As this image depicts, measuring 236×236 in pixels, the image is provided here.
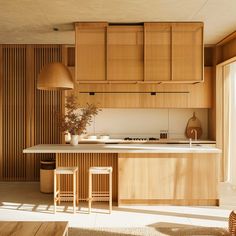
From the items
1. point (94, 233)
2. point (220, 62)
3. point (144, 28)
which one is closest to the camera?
point (94, 233)

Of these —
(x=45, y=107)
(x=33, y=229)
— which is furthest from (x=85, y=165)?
(x=33, y=229)

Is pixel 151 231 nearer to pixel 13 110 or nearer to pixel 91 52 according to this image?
pixel 91 52

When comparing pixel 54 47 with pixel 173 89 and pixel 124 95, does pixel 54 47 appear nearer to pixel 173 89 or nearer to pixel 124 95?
pixel 124 95

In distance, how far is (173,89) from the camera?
8.28 m

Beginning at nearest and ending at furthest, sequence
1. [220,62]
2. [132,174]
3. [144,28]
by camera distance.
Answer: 1. [132,174]
2. [144,28]
3. [220,62]

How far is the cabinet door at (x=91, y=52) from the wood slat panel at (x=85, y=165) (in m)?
1.31

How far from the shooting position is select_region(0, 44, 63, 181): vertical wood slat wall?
8.09 metres

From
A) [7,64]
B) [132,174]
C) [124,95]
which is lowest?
[132,174]

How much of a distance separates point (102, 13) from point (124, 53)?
35.0 inches

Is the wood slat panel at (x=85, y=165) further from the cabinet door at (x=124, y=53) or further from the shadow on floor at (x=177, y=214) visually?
the cabinet door at (x=124, y=53)

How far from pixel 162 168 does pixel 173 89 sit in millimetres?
2834

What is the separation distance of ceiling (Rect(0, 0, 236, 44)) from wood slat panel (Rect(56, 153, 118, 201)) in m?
2.22

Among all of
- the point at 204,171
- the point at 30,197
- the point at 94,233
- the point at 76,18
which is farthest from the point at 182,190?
the point at 76,18

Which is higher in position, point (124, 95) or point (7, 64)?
point (7, 64)
